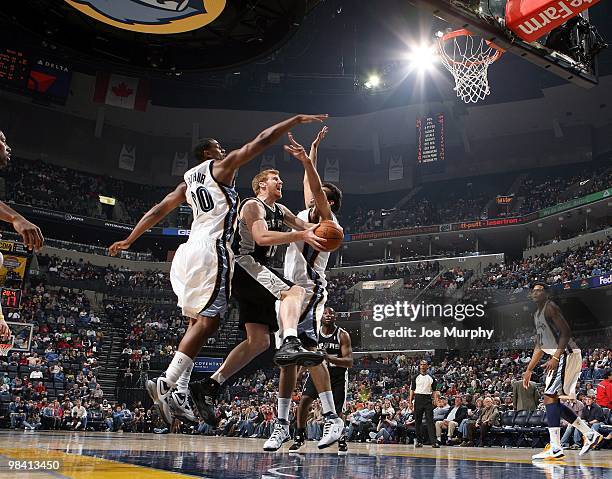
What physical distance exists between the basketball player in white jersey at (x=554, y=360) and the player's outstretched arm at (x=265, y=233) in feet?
12.2

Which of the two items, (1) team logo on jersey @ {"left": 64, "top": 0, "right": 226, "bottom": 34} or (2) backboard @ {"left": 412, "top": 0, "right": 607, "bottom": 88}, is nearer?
(2) backboard @ {"left": 412, "top": 0, "right": 607, "bottom": 88}

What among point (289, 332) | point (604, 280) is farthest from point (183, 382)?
point (604, 280)

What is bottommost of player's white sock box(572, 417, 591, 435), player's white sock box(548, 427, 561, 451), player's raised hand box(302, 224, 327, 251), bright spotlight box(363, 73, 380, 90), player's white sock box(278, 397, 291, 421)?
player's white sock box(548, 427, 561, 451)

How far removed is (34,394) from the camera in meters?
19.6

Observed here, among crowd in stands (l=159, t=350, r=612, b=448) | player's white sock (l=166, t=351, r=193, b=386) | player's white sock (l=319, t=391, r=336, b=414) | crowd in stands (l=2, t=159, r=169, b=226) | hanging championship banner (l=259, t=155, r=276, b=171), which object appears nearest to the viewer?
player's white sock (l=166, t=351, r=193, b=386)

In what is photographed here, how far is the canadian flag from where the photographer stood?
27844mm

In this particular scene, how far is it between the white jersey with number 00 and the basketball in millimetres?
649

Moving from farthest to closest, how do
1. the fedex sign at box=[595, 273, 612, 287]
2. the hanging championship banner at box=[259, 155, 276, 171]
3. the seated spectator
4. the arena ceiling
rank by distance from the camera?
the hanging championship banner at box=[259, 155, 276, 171] → the fedex sign at box=[595, 273, 612, 287] → the seated spectator → the arena ceiling

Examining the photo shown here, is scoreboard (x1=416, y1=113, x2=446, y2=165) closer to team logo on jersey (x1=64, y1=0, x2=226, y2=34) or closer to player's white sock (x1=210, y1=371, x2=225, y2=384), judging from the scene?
team logo on jersey (x1=64, y1=0, x2=226, y2=34)

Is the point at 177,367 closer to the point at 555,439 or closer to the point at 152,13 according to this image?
the point at 555,439

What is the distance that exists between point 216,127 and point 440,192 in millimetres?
12862

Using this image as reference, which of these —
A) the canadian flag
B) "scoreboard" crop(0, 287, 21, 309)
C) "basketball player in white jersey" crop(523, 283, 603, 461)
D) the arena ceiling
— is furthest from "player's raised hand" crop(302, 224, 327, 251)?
the canadian flag

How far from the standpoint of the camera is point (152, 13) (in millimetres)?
11742

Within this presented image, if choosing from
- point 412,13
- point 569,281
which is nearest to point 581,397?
point 569,281
